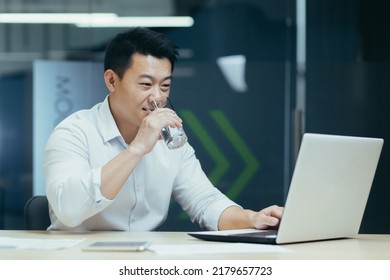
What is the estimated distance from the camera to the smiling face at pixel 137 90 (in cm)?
279

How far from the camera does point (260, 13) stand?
16.1 feet

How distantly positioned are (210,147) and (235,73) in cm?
48

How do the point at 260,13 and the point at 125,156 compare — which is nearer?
the point at 125,156

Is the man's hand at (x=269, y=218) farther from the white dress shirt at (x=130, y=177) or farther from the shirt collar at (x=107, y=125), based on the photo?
the shirt collar at (x=107, y=125)

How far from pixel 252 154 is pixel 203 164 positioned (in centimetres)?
31

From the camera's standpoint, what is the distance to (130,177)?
9.12 ft

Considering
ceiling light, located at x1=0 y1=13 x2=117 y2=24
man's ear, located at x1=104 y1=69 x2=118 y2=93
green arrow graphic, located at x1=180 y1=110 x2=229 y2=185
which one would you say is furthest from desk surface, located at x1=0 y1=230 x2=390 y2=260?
ceiling light, located at x1=0 y1=13 x2=117 y2=24

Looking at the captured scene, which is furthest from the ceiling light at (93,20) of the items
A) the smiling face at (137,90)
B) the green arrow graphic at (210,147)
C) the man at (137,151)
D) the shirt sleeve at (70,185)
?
the shirt sleeve at (70,185)

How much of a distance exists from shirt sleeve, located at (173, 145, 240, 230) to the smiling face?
0.24m

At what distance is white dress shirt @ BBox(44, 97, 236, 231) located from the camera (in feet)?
8.35

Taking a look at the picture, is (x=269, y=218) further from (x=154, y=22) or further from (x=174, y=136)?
(x=154, y=22)

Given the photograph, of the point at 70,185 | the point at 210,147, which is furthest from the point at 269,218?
the point at 210,147
